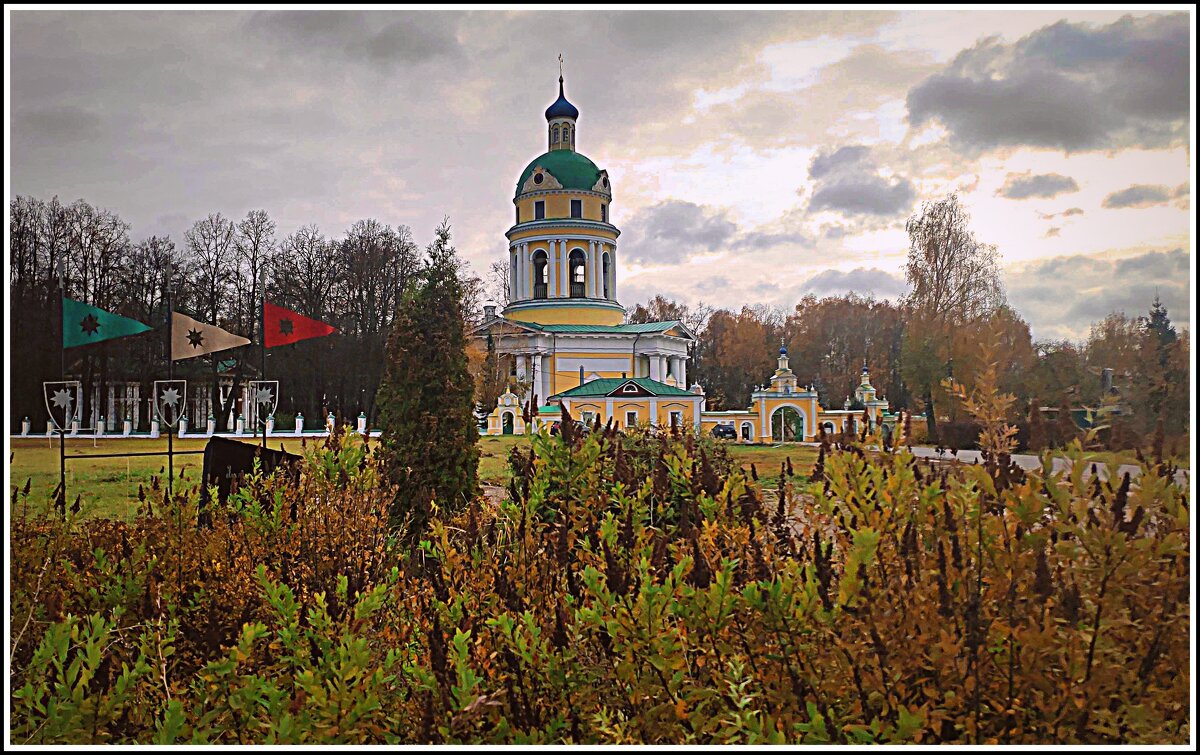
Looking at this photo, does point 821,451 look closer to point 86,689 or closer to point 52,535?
point 86,689

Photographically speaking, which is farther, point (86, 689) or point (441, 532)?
point (441, 532)

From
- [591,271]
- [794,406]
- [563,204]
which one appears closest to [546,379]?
[591,271]

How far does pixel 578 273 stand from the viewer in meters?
29.9

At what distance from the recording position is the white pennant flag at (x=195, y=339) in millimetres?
4436

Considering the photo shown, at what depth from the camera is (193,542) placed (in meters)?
3.67

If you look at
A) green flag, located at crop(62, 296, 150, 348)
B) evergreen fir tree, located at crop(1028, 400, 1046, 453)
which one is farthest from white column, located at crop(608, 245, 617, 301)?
evergreen fir tree, located at crop(1028, 400, 1046, 453)

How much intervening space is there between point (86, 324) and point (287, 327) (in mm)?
1364

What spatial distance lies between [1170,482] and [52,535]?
14.9ft

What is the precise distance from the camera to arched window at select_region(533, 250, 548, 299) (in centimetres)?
2953

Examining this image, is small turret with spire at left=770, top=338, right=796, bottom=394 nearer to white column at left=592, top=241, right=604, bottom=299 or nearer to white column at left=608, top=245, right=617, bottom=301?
white column at left=592, top=241, right=604, bottom=299

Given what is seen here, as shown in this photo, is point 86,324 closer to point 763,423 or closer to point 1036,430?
point 1036,430

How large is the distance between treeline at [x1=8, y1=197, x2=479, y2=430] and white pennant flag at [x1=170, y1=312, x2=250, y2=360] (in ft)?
1.26

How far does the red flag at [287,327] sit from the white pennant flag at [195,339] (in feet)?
1.36

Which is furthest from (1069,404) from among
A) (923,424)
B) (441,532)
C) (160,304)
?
(160,304)
